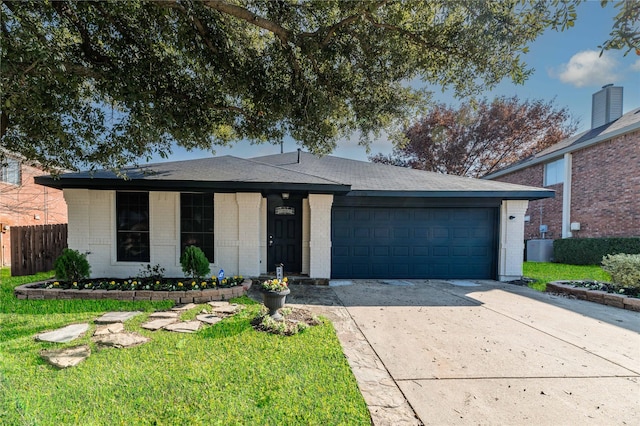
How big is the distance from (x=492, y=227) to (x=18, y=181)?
59.5ft

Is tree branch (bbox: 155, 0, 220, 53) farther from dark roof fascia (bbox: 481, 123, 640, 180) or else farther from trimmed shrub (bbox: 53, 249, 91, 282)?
dark roof fascia (bbox: 481, 123, 640, 180)

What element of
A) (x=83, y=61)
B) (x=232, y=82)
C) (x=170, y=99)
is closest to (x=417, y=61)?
(x=232, y=82)

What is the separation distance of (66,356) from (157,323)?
121cm

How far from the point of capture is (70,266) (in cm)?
617

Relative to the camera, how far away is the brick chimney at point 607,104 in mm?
13602

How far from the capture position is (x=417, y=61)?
5.23m

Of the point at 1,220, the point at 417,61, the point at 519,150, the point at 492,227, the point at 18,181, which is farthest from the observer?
the point at 519,150

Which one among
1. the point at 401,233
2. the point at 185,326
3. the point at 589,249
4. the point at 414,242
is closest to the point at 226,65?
the point at 185,326

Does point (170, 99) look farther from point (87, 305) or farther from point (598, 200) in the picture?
point (598, 200)

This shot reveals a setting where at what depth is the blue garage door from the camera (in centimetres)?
862

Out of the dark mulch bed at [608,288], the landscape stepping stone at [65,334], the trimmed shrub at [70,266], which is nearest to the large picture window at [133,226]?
the trimmed shrub at [70,266]

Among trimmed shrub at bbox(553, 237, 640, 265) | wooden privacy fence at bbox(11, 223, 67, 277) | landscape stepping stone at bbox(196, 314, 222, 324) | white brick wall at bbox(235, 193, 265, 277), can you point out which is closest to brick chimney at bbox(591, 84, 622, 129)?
trimmed shrub at bbox(553, 237, 640, 265)

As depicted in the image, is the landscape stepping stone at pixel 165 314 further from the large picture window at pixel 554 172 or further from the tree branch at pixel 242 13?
the large picture window at pixel 554 172

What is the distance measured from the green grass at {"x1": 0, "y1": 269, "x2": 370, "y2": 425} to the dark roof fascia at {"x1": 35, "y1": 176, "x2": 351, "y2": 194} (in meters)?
3.60
